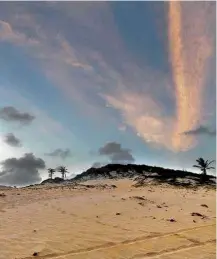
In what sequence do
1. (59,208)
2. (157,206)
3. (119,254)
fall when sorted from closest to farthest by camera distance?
(119,254) < (59,208) < (157,206)

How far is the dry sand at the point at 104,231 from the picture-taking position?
10648 millimetres

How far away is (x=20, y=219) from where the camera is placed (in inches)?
566

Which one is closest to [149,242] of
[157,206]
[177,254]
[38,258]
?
[177,254]

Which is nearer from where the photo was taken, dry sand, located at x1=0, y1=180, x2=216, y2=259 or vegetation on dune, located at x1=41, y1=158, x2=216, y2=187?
dry sand, located at x1=0, y1=180, x2=216, y2=259

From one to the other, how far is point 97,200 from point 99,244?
954cm

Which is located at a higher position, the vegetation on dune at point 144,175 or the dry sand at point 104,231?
the vegetation on dune at point 144,175

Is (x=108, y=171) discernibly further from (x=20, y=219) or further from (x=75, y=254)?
(x=75, y=254)

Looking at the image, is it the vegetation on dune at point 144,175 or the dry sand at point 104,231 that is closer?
the dry sand at point 104,231

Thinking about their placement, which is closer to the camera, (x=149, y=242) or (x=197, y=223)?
(x=149, y=242)

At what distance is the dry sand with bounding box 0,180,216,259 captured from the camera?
419 inches

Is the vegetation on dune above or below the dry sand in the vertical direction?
above

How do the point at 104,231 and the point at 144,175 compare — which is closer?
the point at 104,231

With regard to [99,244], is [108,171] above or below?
above

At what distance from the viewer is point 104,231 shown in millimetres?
13117
